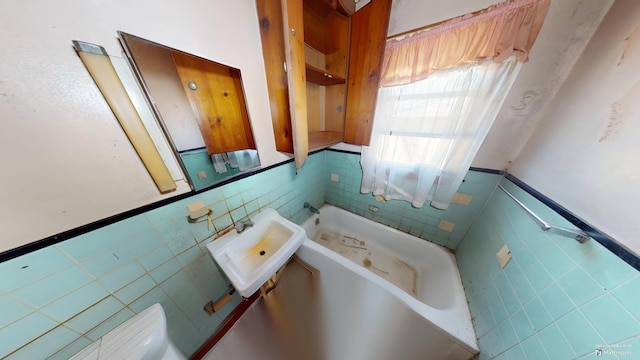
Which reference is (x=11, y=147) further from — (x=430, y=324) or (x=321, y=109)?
(x=430, y=324)

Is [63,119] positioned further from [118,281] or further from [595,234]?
[595,234]

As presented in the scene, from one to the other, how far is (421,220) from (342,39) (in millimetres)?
1540

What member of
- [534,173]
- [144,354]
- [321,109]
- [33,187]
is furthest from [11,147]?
[534,173]

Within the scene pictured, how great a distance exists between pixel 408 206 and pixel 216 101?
1.51m

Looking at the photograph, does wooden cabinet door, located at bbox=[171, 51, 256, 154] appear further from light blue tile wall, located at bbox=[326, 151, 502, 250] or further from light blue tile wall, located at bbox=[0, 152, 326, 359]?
light blue tile wall, located at bbox=[326, 151, 502, 250]

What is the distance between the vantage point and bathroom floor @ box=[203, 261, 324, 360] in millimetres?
1052

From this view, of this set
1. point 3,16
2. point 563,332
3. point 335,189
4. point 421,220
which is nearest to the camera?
point 3,16

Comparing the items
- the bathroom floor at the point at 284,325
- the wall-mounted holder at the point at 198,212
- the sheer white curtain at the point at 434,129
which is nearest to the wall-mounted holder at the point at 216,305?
the bathroom floor at the point at 284,325

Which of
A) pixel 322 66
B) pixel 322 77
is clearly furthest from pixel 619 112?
pixel 322 66

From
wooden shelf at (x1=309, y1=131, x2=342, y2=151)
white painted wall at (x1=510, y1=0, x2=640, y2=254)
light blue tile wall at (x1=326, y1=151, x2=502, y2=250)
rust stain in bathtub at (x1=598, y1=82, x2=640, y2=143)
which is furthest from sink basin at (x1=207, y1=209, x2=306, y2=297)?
rust stain in bathtub at (x1=598, y1=82, x2=640, y2=143)

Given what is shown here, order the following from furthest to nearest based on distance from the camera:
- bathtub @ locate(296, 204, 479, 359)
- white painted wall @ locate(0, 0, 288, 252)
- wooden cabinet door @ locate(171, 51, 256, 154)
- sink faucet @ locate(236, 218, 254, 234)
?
sink faucet @ locate(236, 218, 254, 234), bathtub @ locate(296, 204, 479, 359), wooden cabinet door @ locate(171, 51, 256, 154), white painted wall @ locate(0, 0, 288, 252)

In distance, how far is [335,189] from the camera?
1.62 meters

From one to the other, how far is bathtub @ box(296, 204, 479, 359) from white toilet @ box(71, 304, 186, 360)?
0.73 m

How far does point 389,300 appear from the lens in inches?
36.0
